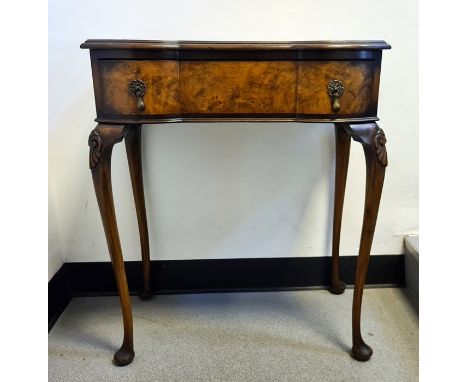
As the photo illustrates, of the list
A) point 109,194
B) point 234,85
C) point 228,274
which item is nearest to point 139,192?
point 109,194

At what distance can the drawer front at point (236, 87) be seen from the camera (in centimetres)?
97

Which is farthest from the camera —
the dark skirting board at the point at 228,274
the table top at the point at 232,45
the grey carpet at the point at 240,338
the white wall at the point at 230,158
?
the dark skirting board at the point at 228,274

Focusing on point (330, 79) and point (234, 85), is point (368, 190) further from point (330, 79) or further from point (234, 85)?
point (234, 85)

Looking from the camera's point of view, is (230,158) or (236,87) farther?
(230,158)

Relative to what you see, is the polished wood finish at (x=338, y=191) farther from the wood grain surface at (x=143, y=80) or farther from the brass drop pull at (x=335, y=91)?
the wood grain surface at (x=143, y=80)

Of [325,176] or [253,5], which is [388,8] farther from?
[325,176]

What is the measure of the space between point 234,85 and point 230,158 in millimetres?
468

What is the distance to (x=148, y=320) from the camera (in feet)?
4.50

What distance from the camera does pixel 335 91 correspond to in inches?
38.3

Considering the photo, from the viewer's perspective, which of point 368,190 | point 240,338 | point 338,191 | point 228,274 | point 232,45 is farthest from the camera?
point 228,274

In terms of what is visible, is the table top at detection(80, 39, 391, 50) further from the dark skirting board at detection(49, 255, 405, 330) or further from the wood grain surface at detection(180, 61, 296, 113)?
the dark skirting board at detection(49, 255, 405, 330)

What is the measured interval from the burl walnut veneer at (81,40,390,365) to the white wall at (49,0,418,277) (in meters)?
0.40

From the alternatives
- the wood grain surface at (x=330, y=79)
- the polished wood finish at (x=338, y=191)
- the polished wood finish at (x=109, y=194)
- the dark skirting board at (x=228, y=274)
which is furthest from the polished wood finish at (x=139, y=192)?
the polished wood finish at (x=338, y=191)
